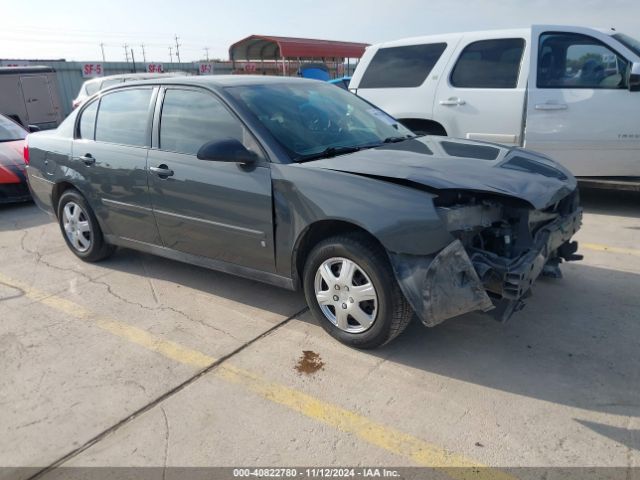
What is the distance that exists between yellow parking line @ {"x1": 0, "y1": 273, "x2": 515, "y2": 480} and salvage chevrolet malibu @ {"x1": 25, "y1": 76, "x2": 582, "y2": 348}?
0.59 metres

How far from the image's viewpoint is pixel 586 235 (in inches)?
212

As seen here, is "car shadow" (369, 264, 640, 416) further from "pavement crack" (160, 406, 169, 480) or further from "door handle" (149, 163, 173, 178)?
"door handle" (149, 163, 173, 178)

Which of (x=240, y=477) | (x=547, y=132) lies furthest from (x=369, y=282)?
(x=547, y=132)

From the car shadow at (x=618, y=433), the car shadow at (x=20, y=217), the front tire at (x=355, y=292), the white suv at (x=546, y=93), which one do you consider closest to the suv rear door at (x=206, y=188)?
the front tire at (x=355, y=292)

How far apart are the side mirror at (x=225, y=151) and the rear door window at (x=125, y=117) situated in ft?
3.54

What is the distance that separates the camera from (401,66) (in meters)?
6.84

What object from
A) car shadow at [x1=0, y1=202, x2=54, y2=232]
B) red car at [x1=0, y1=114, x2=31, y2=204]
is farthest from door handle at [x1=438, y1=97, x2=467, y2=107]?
red car at [x1=0, y1=114, x2=31, y2=204]

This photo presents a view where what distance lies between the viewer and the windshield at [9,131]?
8.65 metres

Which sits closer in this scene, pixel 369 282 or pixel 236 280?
pixel 369 282

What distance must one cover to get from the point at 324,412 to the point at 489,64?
498 cm

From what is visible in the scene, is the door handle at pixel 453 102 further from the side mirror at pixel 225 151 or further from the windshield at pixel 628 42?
the side mirror at pixel 225 151

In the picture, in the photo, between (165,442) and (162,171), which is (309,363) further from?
(162,171)

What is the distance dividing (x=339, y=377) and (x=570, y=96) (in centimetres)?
453

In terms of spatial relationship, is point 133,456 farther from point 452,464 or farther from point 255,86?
point 255,86
